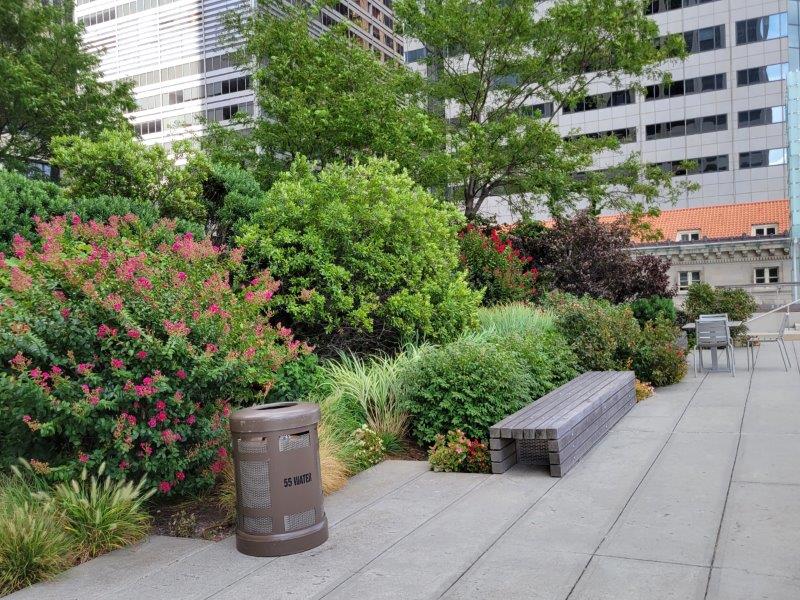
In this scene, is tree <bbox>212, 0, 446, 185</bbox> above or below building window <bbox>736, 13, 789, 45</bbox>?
below

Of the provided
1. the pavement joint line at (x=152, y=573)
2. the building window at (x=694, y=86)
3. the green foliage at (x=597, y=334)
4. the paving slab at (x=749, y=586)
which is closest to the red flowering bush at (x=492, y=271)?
the green foliage at (x=597, y=334)

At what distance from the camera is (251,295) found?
6094 millimetres

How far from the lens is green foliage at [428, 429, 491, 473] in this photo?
639cm

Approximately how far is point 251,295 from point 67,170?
7.35 meters

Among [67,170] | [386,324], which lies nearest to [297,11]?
[67,170]

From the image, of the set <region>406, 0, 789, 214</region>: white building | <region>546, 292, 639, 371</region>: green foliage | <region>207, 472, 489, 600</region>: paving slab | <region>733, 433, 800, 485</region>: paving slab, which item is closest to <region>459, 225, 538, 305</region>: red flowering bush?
<region>546, 292, 639, 371</region>: green foliage

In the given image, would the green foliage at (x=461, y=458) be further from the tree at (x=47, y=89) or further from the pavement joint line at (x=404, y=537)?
the tree at (x=47, y=89)

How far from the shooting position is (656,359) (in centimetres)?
1125

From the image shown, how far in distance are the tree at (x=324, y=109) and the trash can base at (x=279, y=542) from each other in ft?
35.5

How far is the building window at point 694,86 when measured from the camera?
57.4 meters

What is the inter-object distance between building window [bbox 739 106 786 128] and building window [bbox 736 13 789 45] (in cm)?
543

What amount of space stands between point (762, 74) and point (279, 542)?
62589 mm

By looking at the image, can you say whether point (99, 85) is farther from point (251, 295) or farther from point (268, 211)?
point (251, 295)

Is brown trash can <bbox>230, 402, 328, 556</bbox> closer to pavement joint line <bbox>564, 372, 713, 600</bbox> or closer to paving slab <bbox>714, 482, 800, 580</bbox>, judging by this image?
pavement joint line <bbox>564, 372, 713, 600</bbox>
